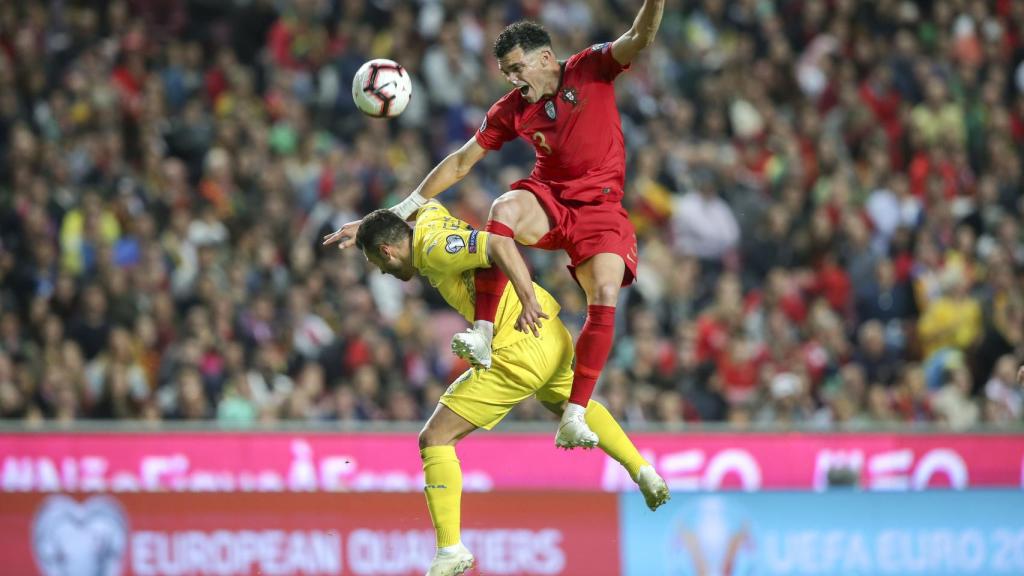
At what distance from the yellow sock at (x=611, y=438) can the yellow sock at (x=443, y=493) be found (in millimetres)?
717

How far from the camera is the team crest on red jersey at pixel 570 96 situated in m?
7.02

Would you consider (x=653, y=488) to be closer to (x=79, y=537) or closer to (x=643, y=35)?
(x=643, y=35)

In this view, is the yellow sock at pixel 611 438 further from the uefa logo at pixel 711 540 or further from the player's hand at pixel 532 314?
the uefa logo at pixel 711 540

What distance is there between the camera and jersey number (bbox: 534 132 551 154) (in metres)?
7.07

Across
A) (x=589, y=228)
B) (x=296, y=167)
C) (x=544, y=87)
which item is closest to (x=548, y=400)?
(x=589, y=228)

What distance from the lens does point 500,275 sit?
268 inches

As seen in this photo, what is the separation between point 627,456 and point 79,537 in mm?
3422

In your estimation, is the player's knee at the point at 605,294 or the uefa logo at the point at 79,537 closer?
the player's knee at the point at 605,294

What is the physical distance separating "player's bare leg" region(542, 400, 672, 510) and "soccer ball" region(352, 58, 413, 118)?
172 centimetres

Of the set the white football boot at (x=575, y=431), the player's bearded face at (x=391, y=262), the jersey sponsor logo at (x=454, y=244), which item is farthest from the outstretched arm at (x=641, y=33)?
the white football boot at (x=575, y=431)

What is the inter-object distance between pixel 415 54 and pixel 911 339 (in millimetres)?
5190

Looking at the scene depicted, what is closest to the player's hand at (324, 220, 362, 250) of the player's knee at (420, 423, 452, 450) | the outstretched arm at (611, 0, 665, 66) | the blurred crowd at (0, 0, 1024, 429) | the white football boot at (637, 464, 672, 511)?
the player's knee at (420, 423, 452, 450)

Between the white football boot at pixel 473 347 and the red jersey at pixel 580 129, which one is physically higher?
the red jersey at pixel 580 129

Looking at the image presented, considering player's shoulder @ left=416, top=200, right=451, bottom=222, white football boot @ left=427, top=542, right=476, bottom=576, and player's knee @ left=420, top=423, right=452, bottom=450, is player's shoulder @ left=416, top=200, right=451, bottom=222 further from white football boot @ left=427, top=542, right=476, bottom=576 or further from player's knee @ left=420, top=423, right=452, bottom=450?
white football boot @ left=427, top=542, right=476, bottom=576
